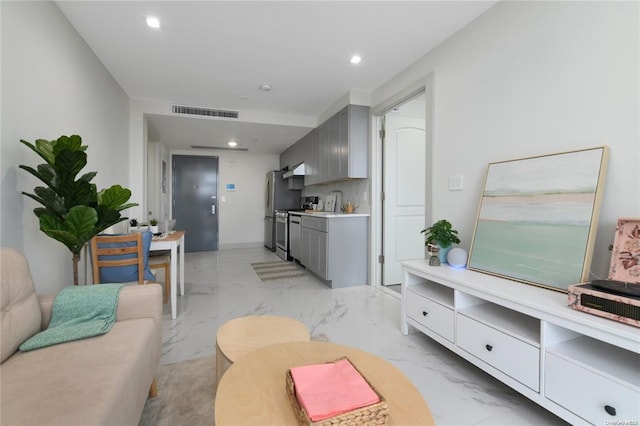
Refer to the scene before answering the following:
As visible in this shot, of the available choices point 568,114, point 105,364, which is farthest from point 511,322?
point 105,364

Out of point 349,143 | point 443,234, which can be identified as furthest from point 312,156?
point 443,234

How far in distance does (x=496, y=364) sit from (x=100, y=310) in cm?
212

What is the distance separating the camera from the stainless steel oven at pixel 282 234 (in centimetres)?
524

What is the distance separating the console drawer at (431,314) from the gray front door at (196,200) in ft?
17.7

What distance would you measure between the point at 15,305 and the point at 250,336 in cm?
103

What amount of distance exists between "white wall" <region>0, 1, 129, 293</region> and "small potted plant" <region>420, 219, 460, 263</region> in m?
2.74

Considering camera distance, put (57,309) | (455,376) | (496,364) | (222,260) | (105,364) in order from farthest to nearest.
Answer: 1. (222,260)
2. (455,376)
3. (496,364)
4. (57,309)
5. (105,364)

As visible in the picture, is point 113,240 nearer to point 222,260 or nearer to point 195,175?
point 222,260

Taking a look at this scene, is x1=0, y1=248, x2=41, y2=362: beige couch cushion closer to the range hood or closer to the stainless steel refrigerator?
the range hood

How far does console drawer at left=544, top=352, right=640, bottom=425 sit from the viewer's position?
3.43 ft

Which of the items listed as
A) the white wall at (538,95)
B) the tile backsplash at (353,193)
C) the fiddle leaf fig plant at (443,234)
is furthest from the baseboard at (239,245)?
the fiddle leaf fig plant at (443,234)

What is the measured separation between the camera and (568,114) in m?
1.60

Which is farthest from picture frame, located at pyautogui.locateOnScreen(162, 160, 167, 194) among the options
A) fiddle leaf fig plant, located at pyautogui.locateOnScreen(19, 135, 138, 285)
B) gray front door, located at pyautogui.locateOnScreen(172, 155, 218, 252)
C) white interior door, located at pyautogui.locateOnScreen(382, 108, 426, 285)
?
white interior door, located at pyautogui.locateOnScreen(382, 108, 426, 285)

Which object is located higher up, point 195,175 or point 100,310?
point 195,175
